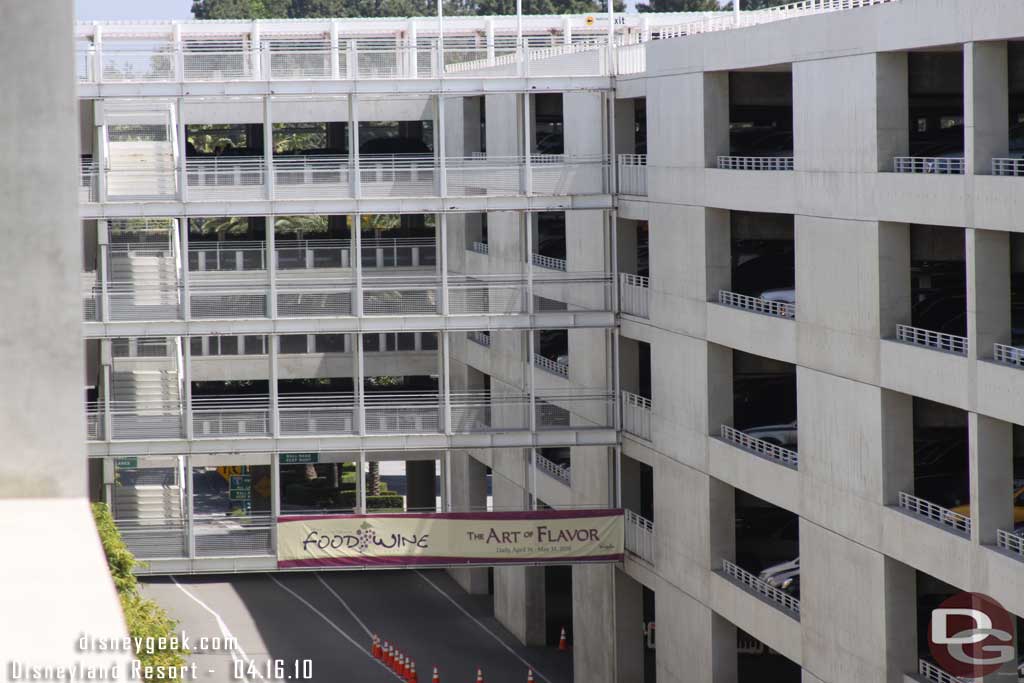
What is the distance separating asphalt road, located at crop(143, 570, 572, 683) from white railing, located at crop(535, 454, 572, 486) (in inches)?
186

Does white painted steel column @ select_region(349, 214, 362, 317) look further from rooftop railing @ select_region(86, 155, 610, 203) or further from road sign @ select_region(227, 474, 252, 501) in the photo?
road sign @ select_region(227, 474, 252, 501)

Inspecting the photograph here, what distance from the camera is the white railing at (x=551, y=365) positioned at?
122 feet

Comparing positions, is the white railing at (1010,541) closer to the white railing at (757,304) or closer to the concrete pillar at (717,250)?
the white railing at (757,304)

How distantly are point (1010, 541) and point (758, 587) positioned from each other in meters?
7.90

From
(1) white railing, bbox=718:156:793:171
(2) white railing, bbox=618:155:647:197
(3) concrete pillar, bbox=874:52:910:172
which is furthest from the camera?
(2) white railing, bbox=618:155:647:197

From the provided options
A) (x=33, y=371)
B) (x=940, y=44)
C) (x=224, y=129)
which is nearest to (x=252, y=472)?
(x=224, y=129)

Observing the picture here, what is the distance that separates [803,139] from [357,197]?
11.1 m

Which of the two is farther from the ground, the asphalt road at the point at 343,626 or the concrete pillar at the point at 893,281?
the concrete pillar at the point at 893,281

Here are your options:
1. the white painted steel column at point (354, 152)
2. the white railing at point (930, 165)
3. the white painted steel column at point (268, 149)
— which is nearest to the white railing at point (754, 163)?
the white railing at point (930, 165)

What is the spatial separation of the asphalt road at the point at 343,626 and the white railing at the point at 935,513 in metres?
16.4

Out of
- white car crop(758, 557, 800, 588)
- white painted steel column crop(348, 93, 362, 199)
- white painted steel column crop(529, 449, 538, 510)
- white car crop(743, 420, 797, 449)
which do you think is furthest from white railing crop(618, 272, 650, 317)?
white car crop(758, 557, 800, 588)

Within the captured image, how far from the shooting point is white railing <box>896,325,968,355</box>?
21.8 metres

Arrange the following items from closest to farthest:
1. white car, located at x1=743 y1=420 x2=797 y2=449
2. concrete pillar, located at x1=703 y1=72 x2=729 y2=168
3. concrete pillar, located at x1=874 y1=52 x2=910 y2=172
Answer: concrete pillar, located at x1=874 y1=52 x2=910 y2=172
white car, located at x1=743 y1=420 x2=797 y2=449
concrete pillar, located at x1=703 y1=72 x2=729 y2=168

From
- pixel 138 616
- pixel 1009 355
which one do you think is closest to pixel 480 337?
pixel 138 616
